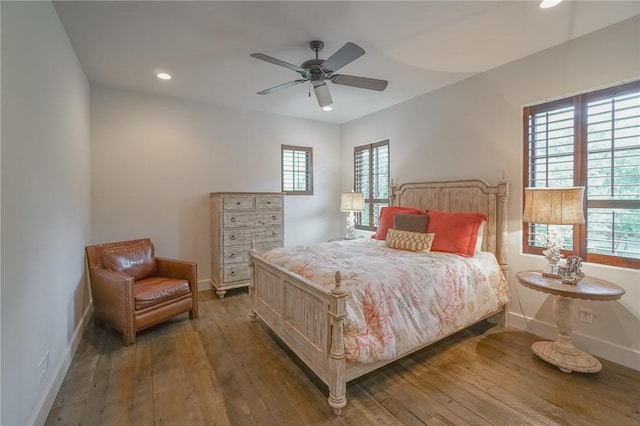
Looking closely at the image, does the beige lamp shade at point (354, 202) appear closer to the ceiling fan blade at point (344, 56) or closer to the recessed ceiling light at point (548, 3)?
the ceiling fan blade at point (344, 56)

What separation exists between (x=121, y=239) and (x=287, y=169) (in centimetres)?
268

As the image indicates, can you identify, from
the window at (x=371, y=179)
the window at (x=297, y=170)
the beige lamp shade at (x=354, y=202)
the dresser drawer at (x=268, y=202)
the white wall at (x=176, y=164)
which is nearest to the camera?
the white wall at (x=176, y=164)

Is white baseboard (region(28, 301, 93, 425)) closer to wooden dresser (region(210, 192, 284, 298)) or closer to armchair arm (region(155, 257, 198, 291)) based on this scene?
armchair arm (region(155, 257, 198, 291))

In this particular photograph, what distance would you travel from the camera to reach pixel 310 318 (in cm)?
214

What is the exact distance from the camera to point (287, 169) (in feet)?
16.7

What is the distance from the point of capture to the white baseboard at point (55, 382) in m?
1.71

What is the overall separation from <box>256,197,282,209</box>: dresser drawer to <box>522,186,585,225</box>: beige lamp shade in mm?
3094

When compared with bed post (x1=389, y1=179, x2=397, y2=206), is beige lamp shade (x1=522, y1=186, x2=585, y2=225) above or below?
below

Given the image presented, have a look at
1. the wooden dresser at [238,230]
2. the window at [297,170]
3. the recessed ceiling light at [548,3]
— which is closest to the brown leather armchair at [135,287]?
the wooden dresser at [238,230]

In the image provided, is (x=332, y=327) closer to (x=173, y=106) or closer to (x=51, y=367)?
(x=51, y=367)

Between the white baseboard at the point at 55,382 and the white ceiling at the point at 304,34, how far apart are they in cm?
267

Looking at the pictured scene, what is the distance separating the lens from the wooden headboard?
122 inches

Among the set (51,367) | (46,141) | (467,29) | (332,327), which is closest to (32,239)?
(46,141)

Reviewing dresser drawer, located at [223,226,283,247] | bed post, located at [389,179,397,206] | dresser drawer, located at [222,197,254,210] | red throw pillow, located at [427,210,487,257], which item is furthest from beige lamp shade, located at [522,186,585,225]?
dresser drawer, located at [222,197,254,210]
